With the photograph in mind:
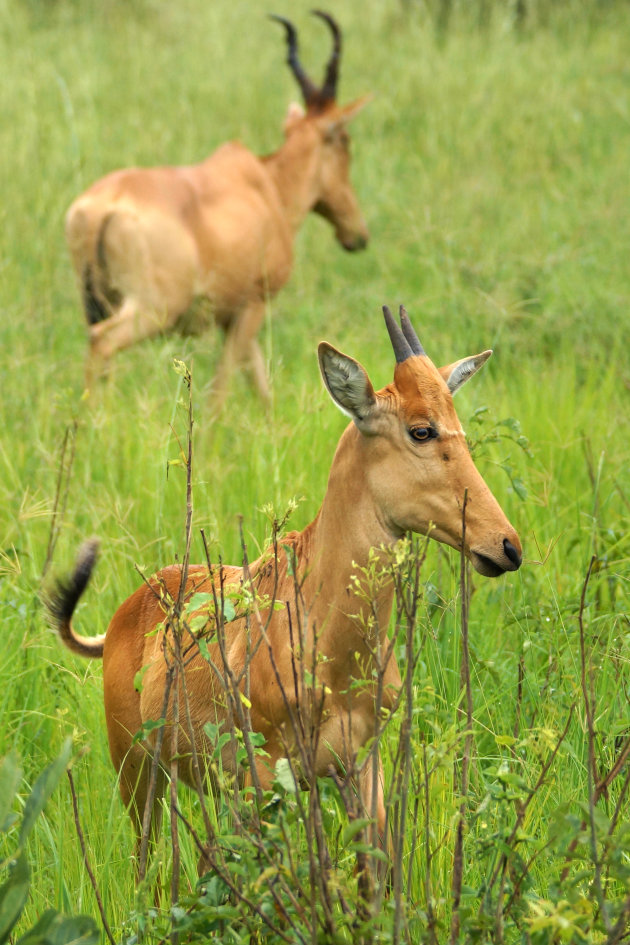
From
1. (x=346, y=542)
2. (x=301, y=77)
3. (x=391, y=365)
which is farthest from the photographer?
(x=301, y=77)

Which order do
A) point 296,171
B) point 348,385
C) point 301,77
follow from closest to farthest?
point 348,385
point 296,171
point 301,77

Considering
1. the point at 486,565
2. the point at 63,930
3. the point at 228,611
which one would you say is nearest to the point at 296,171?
the point at 486,565

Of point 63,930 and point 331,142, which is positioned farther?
point 331,142

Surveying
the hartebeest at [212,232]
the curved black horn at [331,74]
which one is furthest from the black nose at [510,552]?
the curved black horn at [331,74]

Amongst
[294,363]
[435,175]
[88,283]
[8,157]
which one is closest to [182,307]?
[88,283]

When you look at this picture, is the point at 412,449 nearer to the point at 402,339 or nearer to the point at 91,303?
the point at 402,339

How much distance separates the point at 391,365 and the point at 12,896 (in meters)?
4.21

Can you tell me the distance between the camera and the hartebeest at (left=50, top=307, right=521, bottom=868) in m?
3.05

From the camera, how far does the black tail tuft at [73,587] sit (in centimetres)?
347

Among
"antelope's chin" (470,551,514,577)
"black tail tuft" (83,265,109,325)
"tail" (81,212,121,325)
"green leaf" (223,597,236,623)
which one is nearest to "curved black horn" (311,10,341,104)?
"tail" (81,212,121,325)

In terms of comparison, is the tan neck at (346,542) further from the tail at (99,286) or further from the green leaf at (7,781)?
the tail at (99,286)

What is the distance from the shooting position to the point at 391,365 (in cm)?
605

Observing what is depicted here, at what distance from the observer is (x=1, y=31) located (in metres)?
12.9

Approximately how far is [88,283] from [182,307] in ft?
1.86
